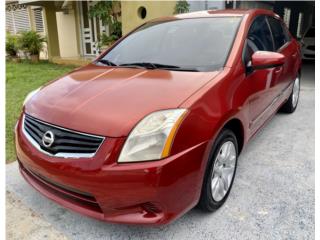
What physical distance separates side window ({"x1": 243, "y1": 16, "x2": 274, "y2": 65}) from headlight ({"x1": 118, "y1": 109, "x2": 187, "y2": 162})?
121 centimetres

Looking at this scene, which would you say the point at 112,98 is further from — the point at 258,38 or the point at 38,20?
the point at 38,20

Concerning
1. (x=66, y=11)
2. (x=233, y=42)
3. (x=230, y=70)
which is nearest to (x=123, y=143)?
(x=230, y=70)

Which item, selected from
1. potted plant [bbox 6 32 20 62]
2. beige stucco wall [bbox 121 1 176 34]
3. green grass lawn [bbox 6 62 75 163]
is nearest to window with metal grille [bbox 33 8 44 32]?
potted plant [bbox 6 32 20 62]

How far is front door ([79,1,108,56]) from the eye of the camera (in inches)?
510

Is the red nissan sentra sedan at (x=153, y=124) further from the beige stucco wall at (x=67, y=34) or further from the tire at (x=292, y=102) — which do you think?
the beige stucco wall at (x=67, y=34)

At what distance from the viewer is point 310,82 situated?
26.0 ft

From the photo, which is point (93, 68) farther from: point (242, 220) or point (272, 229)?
point (272, 229)

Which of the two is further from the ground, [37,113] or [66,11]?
[66,11]

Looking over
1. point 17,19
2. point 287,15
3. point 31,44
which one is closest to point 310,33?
point 287,15

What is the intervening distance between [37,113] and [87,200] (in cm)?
83

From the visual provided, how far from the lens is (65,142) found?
199 cm

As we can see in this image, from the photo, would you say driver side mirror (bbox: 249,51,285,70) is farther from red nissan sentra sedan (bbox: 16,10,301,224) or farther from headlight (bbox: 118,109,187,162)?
headlight (bbox: 118,109,187,162)

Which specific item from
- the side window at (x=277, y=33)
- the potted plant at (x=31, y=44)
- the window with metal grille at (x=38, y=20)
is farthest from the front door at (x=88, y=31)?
the side window at (x=277, y=33)

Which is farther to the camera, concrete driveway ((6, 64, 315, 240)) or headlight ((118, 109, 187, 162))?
concrete driveway ((6, 64, 315, 240))
